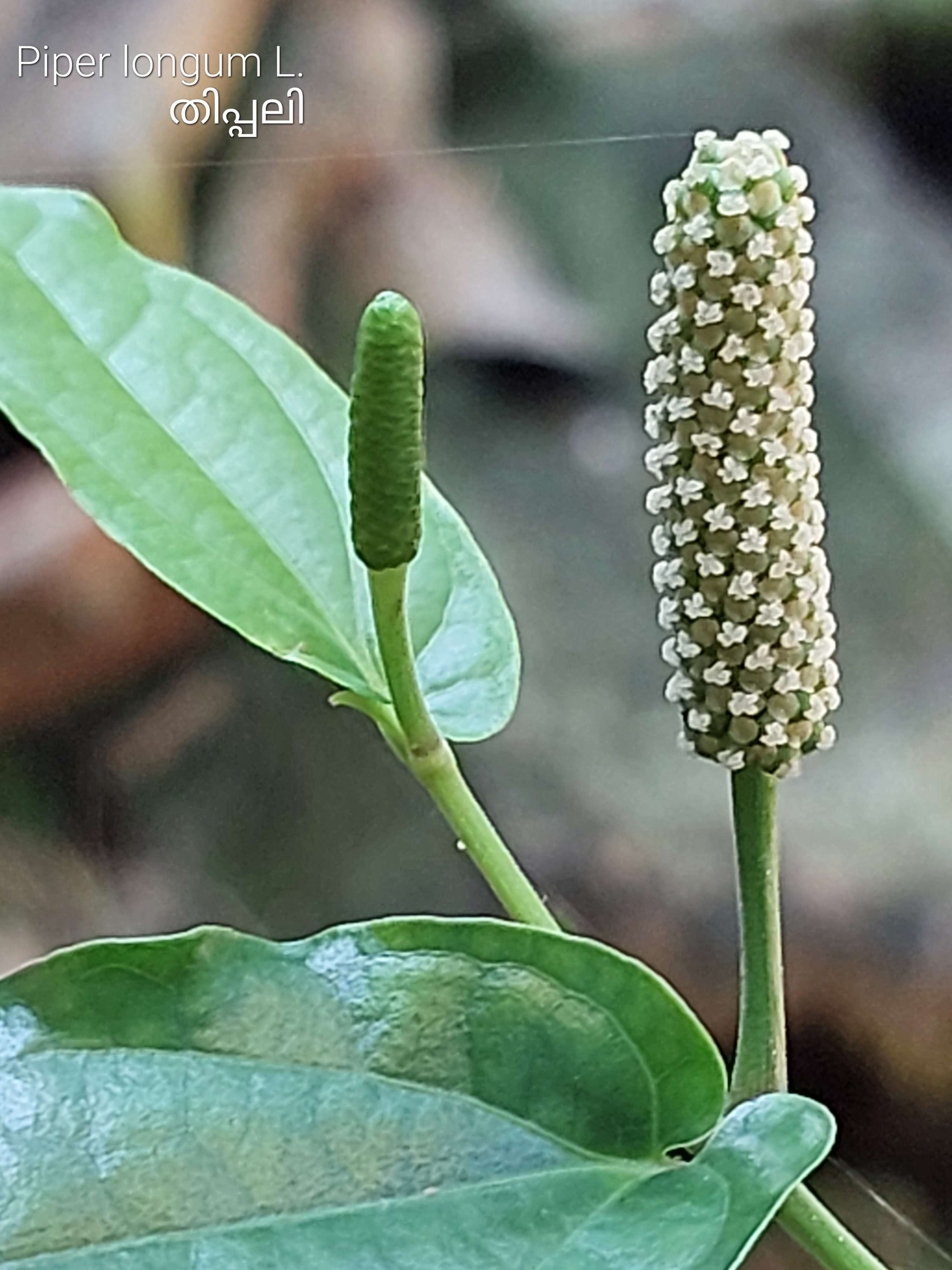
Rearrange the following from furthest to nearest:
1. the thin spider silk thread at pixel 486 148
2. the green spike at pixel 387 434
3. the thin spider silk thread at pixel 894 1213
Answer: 1. the thin spider silk thread at pixel 486 148
2. the thin spider silk thread at pixel 894 1213
3. the green spike at pixel 387 434

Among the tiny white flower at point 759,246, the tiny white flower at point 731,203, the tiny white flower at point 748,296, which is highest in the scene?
the tiny white flower at point 731,203

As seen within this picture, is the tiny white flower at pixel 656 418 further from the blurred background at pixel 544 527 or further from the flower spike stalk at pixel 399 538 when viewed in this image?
the blurred background at pixel 544 527

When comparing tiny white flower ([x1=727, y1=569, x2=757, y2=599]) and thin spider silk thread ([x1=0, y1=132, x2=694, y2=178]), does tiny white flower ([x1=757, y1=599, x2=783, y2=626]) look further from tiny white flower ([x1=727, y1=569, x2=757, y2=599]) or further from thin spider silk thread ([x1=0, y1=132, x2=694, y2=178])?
thin spider silk thread ([x1=0, y1=132, x2=694, y2=178])

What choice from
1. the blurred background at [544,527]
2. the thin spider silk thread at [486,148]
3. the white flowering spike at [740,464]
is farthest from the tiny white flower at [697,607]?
the thin spider silk thread at [486,148]

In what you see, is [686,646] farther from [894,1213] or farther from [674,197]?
[894,1213]

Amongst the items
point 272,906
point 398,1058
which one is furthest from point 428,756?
point 272,906

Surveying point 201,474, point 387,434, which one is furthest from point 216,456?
point 387,434

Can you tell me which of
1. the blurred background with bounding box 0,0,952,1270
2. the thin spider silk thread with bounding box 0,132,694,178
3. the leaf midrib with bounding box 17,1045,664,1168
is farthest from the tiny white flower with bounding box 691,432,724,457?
the thin spider silk thread with bounding box 0,132,694,178
